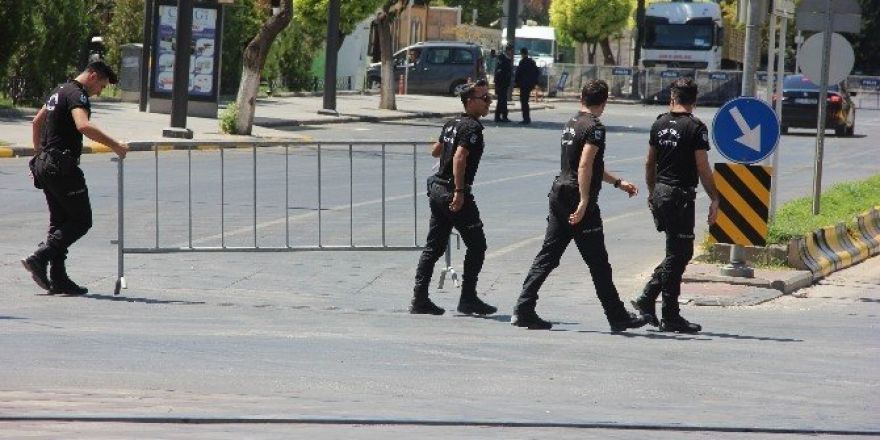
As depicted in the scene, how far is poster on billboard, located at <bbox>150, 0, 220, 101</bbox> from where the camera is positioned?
34719 mm

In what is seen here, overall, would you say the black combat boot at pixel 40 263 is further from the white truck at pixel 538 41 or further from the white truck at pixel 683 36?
the white truck at pixel 538 41

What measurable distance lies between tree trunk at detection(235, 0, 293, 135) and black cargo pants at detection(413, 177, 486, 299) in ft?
65.5

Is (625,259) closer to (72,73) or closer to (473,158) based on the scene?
(473,158)

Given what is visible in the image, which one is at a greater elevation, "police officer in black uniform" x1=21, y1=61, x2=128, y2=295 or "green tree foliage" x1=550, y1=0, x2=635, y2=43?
"green tree foliage" x1=550, y1=0, x2=635, y2=43

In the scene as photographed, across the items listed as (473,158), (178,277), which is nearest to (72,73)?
(178,277)

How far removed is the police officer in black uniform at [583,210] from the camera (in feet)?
35.4

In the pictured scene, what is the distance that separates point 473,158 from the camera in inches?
456

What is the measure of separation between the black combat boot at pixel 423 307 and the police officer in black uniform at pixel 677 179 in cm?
160

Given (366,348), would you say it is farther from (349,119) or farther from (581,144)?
(349,119)

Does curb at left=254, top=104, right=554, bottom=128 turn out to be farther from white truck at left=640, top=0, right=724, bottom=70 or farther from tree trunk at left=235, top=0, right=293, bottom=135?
white truck at left=640, top=0, right=724, bottom=70

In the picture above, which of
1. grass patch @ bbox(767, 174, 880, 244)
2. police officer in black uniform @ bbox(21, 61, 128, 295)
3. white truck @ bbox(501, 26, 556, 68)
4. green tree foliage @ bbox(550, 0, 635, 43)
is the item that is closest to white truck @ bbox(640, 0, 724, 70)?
white truck @ bbox(501, 26, 556, 68)

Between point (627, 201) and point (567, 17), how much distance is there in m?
52.5

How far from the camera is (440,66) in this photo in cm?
5619

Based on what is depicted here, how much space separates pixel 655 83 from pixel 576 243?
50863 mm
